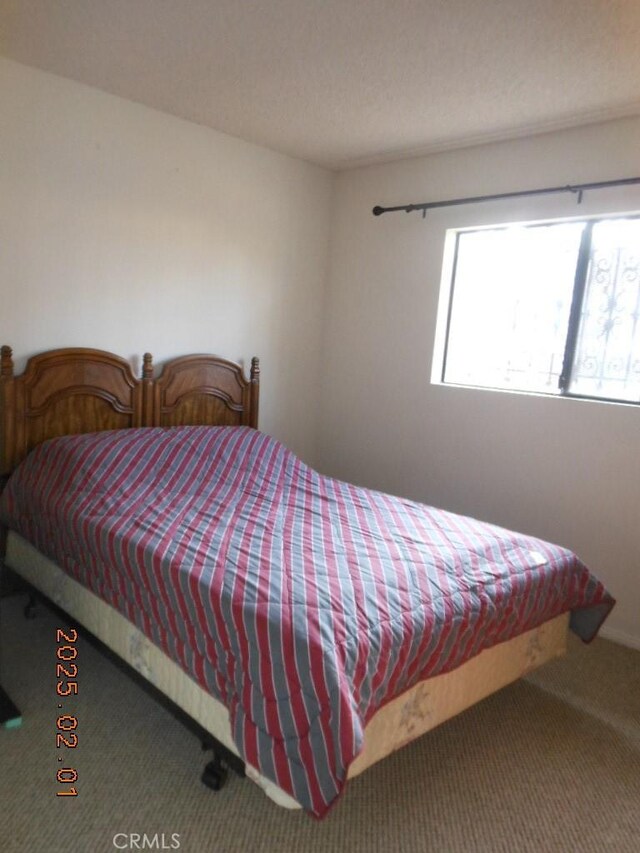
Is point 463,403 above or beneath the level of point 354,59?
beneath

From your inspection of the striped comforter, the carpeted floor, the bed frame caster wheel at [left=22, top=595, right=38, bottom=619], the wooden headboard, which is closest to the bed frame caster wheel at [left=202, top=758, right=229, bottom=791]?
the carpeted floor

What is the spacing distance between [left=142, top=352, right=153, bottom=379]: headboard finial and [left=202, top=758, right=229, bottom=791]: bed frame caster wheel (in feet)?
6.22

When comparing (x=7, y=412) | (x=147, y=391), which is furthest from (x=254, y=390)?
(x=7, y=412)

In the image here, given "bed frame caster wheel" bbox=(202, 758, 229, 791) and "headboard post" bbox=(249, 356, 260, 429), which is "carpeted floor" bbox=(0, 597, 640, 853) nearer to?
"bed frame caster wheel" bbox=(202, 758, 229, 791)

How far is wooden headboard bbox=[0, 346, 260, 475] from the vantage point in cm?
266

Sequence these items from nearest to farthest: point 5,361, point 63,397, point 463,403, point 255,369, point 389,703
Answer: point 389,703, point 5,361, point 63,397, point 463,403, point 255,369

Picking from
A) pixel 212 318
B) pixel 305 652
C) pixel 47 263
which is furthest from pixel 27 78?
pixel 305 652

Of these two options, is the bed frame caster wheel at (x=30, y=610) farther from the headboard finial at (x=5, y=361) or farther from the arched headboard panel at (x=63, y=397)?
the headboard finial at (x=5, y=361)

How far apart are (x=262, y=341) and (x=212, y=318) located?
1.27 ft

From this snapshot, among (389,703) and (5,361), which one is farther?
(5,361)

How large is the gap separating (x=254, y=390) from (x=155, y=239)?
0.99 metres

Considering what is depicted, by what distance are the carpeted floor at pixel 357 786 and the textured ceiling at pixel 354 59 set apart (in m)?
2.36

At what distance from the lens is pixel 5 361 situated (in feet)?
8.52

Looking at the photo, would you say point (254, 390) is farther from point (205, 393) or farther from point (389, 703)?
point (389, 703)
